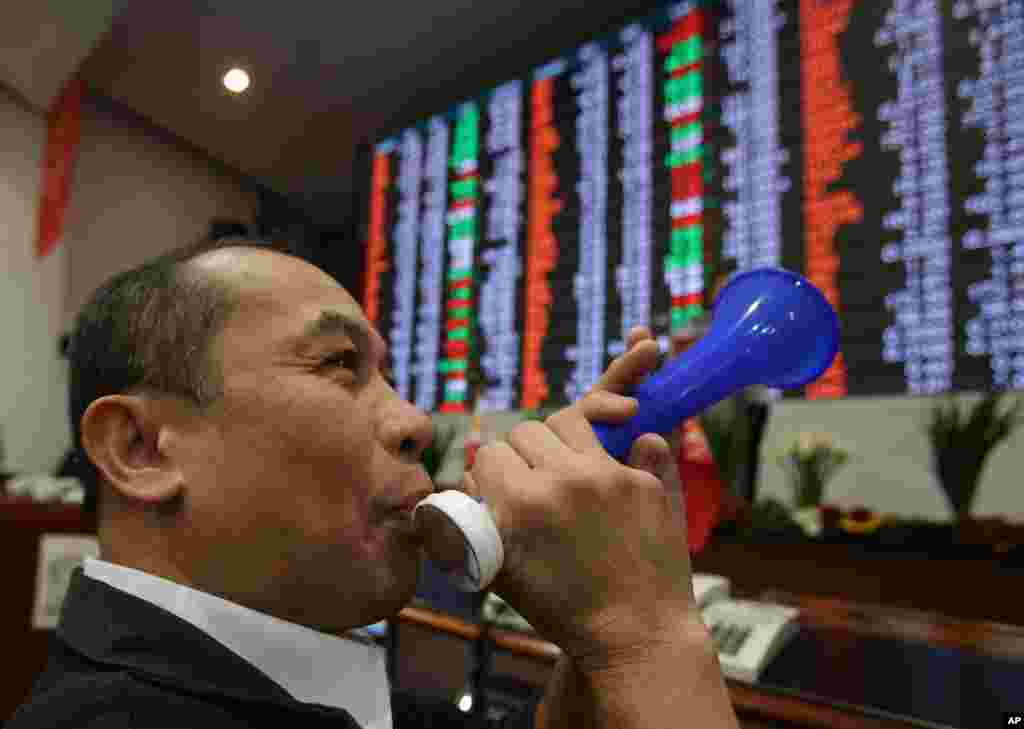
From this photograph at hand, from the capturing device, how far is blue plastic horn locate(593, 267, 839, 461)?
56cm

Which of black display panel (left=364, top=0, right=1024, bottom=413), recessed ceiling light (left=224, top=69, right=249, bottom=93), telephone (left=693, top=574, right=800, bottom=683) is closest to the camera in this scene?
telephone (left=693, top=574, right=800, bottom=683)

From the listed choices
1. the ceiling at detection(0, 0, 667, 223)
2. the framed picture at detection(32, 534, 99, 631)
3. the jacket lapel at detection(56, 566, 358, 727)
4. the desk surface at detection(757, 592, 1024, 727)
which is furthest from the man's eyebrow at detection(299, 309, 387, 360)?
the ceiling at detection(0, 0, 667, 223)

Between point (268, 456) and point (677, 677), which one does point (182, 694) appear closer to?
point (268, 456)

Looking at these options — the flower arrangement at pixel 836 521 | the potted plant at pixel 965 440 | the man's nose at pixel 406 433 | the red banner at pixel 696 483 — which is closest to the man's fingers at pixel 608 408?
the man's nose at pixel 406 433

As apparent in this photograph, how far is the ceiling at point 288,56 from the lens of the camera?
2.22 metres

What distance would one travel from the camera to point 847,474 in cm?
187

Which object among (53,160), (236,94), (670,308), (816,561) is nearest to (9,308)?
(53,160)

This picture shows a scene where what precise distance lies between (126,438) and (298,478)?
166 mm

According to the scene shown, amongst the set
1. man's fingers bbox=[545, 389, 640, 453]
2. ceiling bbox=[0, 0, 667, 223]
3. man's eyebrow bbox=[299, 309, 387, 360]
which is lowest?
man's fingers bbox=[545, 389, 640, 453]

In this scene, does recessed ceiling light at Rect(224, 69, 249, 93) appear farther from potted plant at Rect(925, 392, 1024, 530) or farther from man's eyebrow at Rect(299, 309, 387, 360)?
potted plant at Rect(925, 392, 1024, 530)

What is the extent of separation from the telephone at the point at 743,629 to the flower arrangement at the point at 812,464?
746mm

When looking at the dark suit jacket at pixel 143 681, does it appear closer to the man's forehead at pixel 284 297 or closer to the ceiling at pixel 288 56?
the man's forehead at pixel 284 297

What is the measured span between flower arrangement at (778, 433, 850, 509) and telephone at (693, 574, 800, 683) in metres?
0.75

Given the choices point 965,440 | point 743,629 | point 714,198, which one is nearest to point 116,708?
point 743,629
